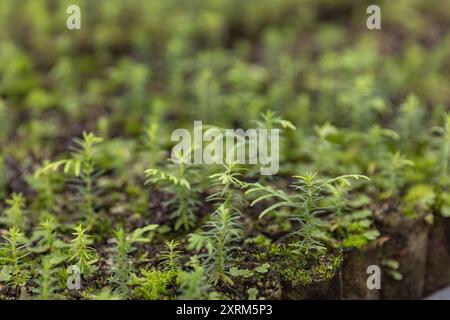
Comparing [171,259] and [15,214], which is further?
[15,214]

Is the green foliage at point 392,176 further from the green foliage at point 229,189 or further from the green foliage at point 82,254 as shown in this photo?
the green foliage at point 82,254

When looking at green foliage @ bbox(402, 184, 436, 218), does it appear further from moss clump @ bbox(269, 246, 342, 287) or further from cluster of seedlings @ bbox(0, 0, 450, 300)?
moss clump @ bbox(269, 246, 342, 287)

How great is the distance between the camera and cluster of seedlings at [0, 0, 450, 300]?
14.2ft

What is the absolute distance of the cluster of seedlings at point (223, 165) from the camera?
4.34m

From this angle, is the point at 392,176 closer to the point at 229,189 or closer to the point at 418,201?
the point at 418,201

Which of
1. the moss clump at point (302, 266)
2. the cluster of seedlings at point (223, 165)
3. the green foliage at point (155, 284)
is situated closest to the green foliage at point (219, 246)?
the cluster of seedlings at point (223, 165)

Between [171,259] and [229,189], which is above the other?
[229,189]

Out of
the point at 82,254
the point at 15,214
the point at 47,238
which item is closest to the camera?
the point at 82,254

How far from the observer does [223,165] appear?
4375 mm

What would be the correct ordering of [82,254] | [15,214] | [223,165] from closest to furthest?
[82,254] < [223,165] < [15,214]

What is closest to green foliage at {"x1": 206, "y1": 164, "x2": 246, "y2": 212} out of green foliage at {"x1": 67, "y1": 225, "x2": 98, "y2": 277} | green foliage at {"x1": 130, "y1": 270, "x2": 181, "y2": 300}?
green foliage at {"x1": 130, "y1": 270, "x2": 181, "y2": 300}

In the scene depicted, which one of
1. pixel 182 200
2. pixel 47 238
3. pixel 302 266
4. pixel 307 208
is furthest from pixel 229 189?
pixel 47 238
